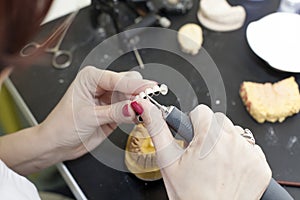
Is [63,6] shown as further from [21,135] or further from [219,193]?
[219,193]

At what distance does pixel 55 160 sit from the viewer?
2.64 feet

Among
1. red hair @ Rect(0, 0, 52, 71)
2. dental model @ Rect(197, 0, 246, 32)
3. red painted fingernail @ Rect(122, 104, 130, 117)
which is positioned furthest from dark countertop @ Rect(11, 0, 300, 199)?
red hair @ Rect(0, 0, 52, 71)

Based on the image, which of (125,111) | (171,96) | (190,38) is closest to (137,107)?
(125,111)

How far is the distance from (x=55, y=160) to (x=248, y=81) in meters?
0.38

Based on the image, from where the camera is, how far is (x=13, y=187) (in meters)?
0.68

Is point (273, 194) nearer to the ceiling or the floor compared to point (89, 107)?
nearer to the floor

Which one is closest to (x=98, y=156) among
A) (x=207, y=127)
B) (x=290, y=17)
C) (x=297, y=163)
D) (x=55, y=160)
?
(x=55, y=160)

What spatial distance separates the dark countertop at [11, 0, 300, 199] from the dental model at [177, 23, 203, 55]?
0.02 metres

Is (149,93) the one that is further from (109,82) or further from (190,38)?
(190,38)

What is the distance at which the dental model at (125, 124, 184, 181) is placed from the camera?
740mm

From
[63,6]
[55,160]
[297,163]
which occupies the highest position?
[63,6]

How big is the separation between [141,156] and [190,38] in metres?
0.30

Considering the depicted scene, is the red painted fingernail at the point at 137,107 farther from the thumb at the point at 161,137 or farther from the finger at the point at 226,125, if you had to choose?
the finger at the point at 226,125

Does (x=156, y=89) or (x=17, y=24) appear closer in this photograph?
(x=17, y=24)
